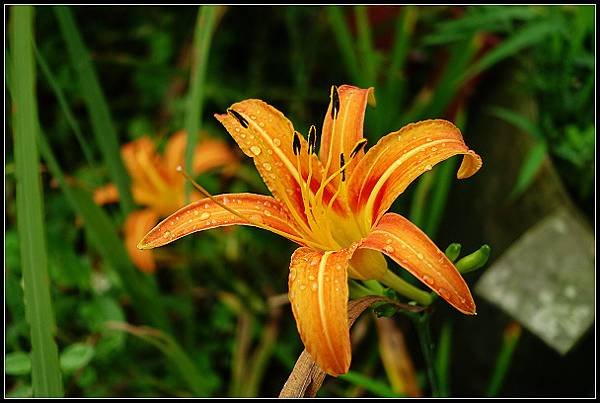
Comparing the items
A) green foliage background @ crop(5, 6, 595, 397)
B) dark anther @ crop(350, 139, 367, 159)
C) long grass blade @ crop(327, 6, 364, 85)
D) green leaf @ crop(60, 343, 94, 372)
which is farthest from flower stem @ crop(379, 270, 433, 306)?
long grass blade @ crop(327, 6, 364, 85)

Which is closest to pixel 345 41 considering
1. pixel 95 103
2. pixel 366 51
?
pixel 366 51

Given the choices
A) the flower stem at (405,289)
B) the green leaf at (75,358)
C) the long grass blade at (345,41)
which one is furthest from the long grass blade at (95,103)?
the flower stem at (405,289)

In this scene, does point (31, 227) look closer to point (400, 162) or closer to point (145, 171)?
point (400, 162)

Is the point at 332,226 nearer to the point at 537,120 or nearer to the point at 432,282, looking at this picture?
the point at 432,282

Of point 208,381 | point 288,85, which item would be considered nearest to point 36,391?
point 208,381

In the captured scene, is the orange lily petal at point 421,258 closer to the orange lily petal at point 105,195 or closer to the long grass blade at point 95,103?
the long grass blade at point 95,103

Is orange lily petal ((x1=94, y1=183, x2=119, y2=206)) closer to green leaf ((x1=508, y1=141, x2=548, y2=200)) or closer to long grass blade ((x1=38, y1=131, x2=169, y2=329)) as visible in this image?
long grass blade ((x1=38, y1=131, x2=169, y2=329))
